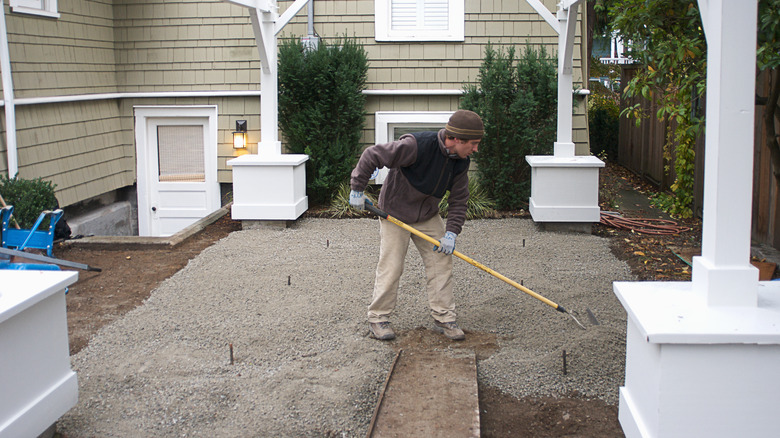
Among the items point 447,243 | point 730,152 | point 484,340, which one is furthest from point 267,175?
point 730,152

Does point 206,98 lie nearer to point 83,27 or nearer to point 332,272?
point 83,27

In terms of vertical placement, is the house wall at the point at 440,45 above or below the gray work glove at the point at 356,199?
above

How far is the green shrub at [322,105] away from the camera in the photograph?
9516 millimetres

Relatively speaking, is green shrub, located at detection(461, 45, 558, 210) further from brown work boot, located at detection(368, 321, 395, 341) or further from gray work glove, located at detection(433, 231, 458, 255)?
brown work boot, located at detection(368, 321, 395, 341)

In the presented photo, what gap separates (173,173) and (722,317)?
9110 mm

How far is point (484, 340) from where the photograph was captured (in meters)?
4.89

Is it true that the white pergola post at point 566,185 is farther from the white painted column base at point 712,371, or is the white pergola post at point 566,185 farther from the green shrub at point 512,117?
the white painted column base at point 712,371

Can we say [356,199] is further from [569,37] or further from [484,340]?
[569,37]

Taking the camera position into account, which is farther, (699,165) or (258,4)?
(699,165)

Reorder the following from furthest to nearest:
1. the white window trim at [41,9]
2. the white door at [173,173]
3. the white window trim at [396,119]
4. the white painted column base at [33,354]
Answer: the white door at [173,173]
the white window trim at [396,119]
the white window trim at [41,9]
the white painted column base at [33,354]

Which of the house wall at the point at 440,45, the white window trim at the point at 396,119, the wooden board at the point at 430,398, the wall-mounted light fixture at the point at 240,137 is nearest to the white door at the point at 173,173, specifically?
the wall-mounted light fixture at the point at 240,137

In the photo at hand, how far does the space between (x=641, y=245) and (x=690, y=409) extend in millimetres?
5088

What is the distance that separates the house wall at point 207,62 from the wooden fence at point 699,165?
1951 mm

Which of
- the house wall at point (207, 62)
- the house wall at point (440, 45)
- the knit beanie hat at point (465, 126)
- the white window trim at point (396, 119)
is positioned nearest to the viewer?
the knit beanie hat at point (465, 126)
